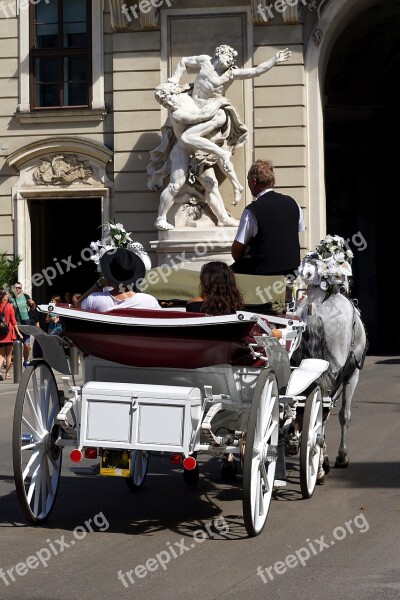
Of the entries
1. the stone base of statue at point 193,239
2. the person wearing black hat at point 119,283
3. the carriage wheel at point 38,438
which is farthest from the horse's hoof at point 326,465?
the stone base of statue at point 193,239

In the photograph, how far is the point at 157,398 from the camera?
22.9 ft

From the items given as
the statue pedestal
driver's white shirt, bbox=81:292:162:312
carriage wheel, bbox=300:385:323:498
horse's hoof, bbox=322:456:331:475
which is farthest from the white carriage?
the statue pedestal

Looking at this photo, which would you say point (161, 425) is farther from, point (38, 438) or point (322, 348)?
point (322, 348)

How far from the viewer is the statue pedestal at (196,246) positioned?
21766 mm

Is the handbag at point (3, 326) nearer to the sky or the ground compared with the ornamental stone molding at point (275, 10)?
nearer to the ground

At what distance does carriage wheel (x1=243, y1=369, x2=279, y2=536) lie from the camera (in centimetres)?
685

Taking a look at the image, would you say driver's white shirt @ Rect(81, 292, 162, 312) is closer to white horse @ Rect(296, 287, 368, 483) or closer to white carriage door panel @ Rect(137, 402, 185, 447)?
white carriage door panel @ Rect(137, 402, 185, 447)

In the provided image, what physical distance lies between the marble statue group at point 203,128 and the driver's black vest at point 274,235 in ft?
42.0

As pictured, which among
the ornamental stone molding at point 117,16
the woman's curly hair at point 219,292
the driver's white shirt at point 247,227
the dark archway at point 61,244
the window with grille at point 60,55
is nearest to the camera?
the woman's curly hair at point 219,292

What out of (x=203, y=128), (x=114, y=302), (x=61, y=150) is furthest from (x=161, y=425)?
(x=61, y=150)

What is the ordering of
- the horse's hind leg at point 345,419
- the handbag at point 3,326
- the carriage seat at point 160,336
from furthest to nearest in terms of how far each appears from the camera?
the handbag at point 3,326 → the horse's hind leg at point 345,419 → the carriage seat at point 160,336

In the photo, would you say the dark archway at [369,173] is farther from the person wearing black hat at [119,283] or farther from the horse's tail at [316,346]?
the person wearing black hat at [119,283]

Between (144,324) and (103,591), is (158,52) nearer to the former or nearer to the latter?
(144,324)

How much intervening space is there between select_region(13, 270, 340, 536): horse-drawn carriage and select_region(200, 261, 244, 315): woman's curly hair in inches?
10.4
